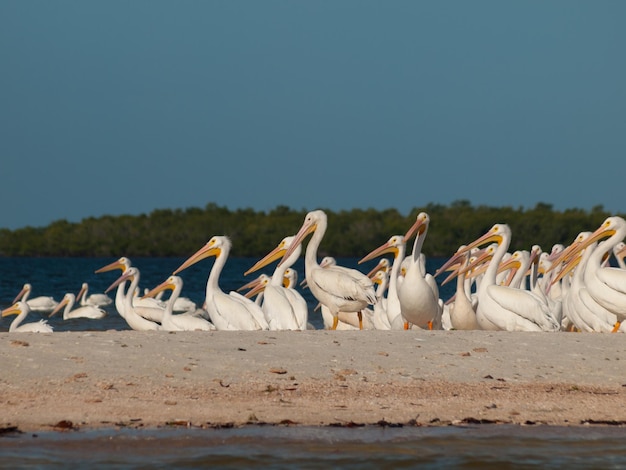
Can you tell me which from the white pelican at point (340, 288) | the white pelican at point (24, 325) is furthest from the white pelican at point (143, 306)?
the white pelican at point (340, 288)

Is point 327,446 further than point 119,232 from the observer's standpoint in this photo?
No

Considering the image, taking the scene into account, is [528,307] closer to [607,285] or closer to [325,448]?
[607,285]

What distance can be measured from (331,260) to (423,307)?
4.20 meters

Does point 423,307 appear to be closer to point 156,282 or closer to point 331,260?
point 331,260

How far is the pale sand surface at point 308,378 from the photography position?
6254 millimetres

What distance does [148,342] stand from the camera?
8.07 metres

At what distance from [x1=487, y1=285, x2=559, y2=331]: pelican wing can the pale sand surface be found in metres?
0.94

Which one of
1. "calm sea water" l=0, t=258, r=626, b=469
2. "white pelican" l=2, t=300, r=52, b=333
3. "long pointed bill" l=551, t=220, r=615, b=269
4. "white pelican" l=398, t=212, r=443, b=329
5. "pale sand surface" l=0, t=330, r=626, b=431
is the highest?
"long pointed bill" l=551, t=220, r=615, b=269

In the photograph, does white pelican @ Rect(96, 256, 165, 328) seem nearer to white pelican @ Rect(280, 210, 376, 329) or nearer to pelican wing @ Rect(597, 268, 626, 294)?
white pelican @ Rect(280, 210, 376, 329)

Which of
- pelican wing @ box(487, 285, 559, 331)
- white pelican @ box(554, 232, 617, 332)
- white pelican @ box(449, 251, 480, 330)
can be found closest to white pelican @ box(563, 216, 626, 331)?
white pelican @ box(554, 232, 617, 332)

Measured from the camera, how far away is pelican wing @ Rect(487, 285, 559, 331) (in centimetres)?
993

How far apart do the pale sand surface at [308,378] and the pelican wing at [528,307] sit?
37.2 inches

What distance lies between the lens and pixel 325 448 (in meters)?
5.63

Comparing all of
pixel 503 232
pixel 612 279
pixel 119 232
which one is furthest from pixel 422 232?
pixel 119 232
